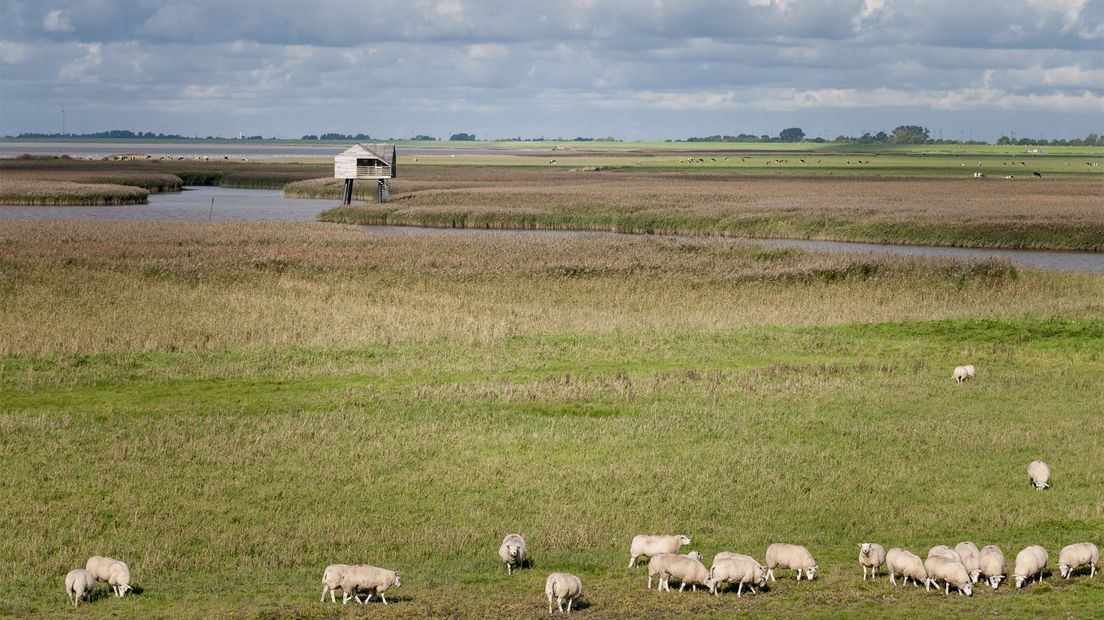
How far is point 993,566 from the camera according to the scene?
15305 millimetres

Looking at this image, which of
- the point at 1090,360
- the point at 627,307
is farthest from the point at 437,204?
the point at 1090,360

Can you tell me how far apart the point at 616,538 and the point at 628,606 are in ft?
11.3

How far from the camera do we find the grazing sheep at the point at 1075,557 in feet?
51.2

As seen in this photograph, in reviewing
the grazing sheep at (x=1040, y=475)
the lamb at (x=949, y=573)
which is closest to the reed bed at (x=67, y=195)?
the grazing sheep at (x=1040, y=475)

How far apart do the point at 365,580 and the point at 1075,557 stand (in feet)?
28.6

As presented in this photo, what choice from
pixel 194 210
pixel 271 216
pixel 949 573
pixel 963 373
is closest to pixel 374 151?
pixel 271 216

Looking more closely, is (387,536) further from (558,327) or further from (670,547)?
(558,327)

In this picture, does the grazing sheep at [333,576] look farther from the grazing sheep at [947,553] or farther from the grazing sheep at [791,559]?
the grazing sheep at [947,553]

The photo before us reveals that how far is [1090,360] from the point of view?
3338 centimetres

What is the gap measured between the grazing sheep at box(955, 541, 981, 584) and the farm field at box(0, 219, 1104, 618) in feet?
1.44

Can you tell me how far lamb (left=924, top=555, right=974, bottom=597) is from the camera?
15.0 m

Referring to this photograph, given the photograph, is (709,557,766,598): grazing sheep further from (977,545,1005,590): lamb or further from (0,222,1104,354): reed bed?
(0,222,1104,354): reed bed

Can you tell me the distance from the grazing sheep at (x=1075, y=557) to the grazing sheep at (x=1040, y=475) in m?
4.60

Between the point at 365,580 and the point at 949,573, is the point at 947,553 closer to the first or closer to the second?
the point at 949,573
